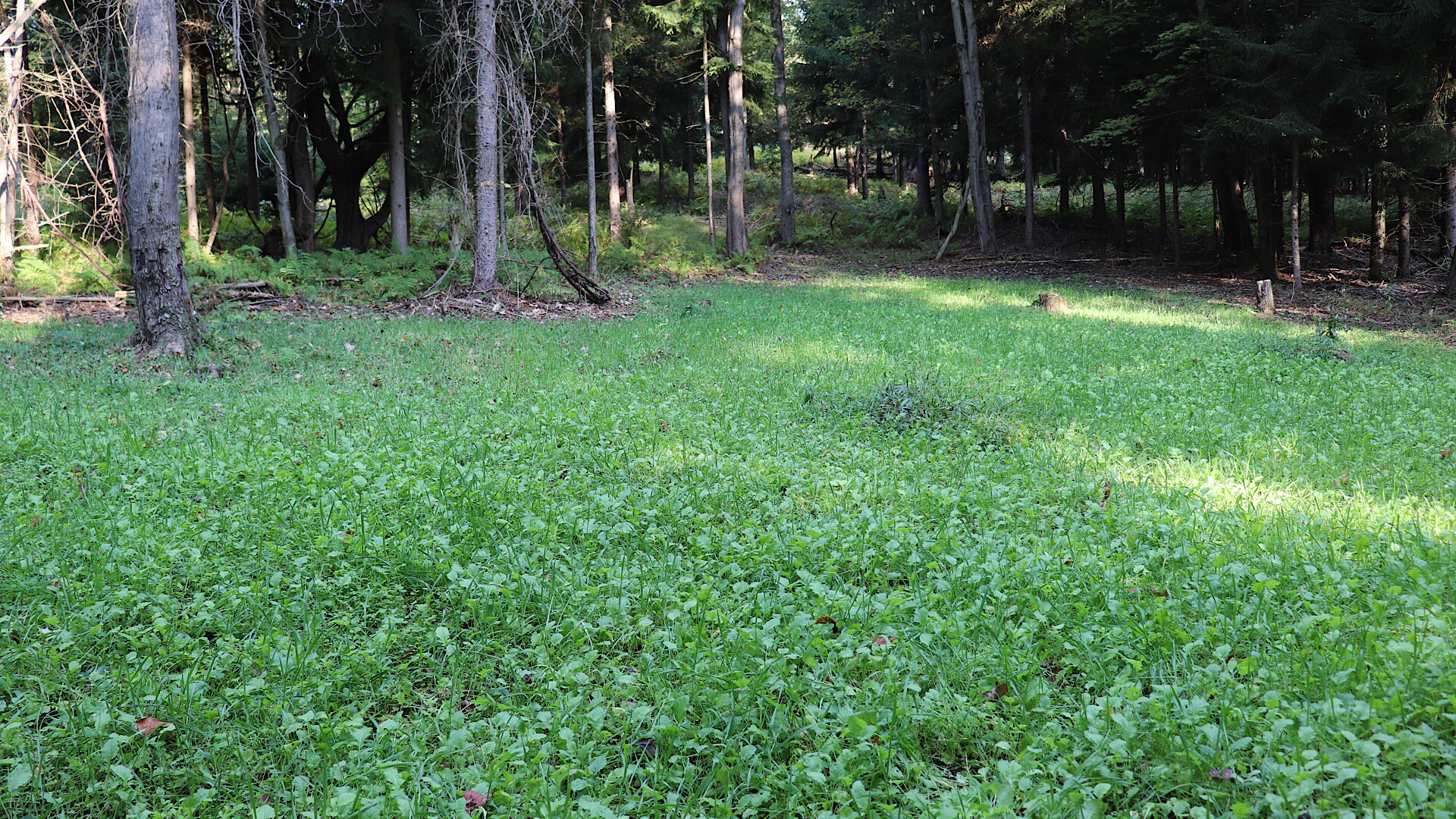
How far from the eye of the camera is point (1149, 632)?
3488 mm

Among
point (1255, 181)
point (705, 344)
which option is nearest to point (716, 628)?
point (705, 344)

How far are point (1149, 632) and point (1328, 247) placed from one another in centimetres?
2387

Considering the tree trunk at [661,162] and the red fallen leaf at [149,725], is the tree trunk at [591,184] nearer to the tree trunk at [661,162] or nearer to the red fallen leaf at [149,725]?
the red fallen leaf at [149,725]

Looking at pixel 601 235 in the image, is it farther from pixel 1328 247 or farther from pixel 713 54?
pixel 1328 247

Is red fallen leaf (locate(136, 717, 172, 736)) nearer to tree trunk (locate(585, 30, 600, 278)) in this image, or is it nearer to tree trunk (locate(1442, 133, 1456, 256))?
tree trunk (locate(585, 30, 600, 278))

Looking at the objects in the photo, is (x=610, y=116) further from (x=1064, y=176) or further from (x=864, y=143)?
(x=1064, y=176)

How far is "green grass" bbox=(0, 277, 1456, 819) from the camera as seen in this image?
2.70 meters

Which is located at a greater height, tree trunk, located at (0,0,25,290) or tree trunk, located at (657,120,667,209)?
tree trunk, located at (657,120,667,209)

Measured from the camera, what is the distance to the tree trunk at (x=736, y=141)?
959 inches

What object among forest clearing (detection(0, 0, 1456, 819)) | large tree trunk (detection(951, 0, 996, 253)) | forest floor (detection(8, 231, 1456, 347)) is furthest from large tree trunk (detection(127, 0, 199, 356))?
large tree trunk (detection(951, 0, 996, 253))

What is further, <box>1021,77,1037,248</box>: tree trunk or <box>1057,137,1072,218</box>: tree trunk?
Answer: <box>1057,137,1072,218</box>: tree trunk

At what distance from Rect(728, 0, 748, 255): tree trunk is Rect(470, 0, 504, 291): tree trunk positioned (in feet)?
36.0

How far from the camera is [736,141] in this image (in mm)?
24953

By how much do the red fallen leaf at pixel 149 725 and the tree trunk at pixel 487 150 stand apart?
1214cm
